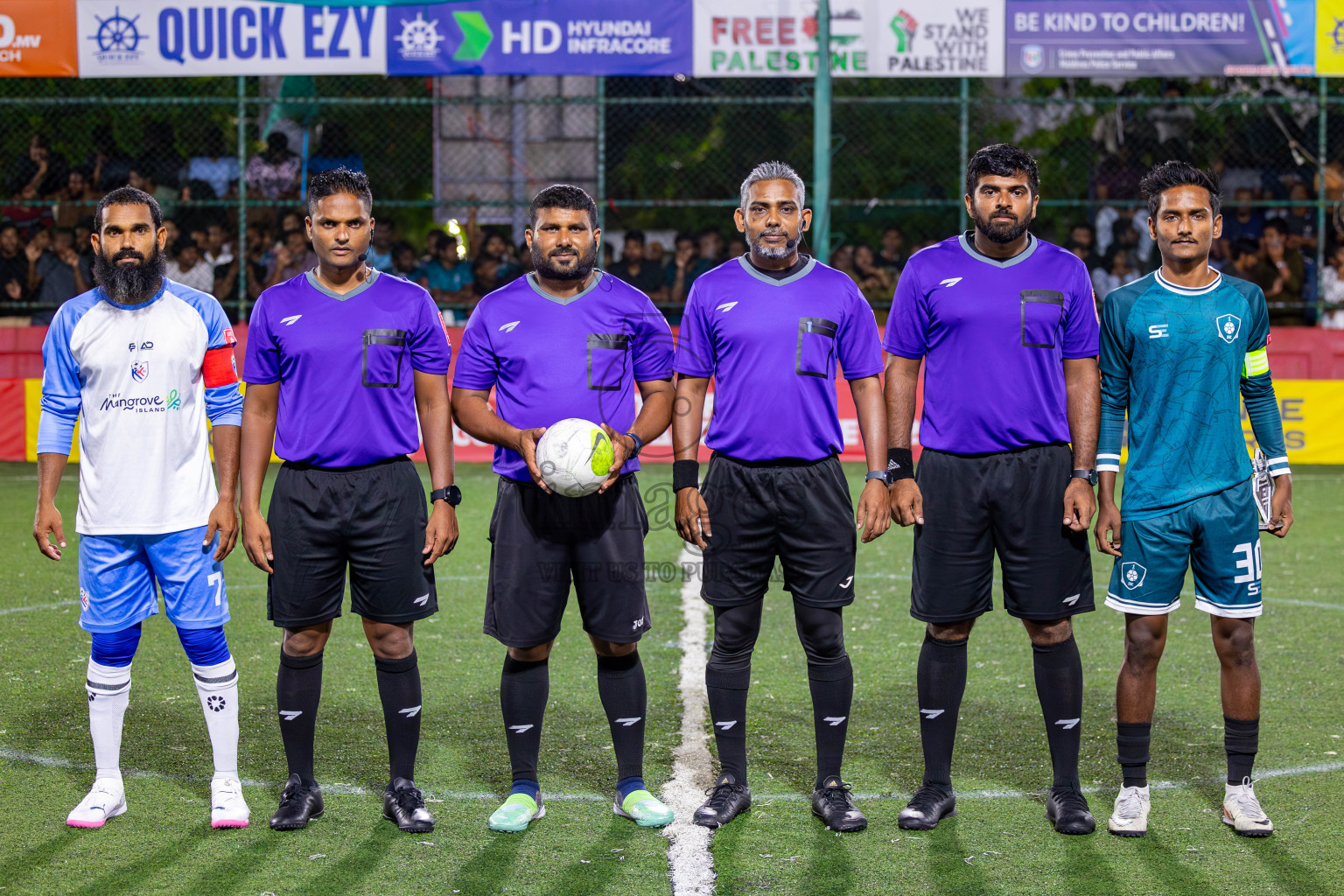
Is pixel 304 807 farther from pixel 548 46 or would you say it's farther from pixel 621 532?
pixel 548 46

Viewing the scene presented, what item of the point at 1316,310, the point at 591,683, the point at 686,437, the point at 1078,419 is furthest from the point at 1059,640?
the point at 1316,310

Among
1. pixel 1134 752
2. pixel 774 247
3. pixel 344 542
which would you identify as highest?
pixel 774 247

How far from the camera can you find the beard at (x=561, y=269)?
4.79 metres

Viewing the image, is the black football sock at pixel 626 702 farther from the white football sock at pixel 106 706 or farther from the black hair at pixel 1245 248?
the black hair at pixel 1245 248

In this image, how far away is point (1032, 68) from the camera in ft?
47.3

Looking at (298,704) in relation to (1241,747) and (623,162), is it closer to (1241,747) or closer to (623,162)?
(1241,747)

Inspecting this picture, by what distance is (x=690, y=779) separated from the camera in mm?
5344

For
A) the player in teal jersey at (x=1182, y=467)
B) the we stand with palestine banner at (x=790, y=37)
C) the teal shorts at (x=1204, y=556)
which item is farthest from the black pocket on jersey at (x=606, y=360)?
the we stand with palestine banner at (x=790, y=37)

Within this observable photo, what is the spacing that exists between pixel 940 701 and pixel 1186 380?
4.38 ft

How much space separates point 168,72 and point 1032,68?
8726 millimetres

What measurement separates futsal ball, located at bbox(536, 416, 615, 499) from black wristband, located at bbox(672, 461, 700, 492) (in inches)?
11.9

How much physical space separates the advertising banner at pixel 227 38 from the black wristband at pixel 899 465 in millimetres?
11101

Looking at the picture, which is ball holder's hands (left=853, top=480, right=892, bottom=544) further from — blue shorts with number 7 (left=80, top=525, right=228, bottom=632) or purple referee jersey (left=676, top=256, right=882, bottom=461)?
blue shorts with number 7 (left=80, top=525, right=228, bottom=632)

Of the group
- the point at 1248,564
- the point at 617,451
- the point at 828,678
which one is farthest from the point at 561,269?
the point at 1248,564
